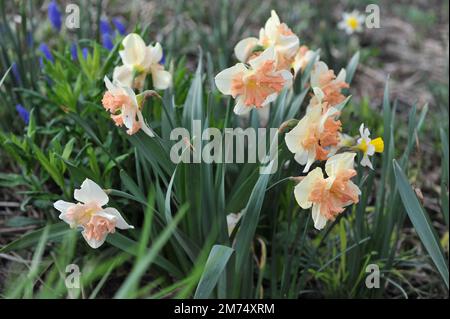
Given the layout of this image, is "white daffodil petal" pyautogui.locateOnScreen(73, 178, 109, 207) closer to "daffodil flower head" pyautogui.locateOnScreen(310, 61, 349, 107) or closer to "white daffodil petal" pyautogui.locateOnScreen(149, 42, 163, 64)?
"white daffodil petal" pyautogui.locateOnScreen(149, 42, 163, 64)

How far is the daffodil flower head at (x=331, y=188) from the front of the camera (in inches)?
55.2

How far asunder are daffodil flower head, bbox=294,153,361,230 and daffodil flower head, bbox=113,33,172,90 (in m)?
0.56

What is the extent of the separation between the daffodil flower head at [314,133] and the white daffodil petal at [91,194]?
0.44 metres

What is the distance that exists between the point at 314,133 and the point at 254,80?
188 mm

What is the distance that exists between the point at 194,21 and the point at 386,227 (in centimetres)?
209

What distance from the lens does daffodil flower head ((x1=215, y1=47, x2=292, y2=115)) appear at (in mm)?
1482

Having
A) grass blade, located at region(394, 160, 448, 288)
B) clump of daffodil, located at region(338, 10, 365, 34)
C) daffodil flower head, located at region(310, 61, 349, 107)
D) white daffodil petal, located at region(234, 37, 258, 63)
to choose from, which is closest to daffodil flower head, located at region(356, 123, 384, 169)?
grass blade, located at region(394, 160, 448, 288)

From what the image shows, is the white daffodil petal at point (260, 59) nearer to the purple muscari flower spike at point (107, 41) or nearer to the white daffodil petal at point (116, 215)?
the white daffodil petal at point (116, 215)

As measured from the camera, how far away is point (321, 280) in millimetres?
2064

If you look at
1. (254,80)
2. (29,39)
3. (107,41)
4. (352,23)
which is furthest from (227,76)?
(352,23)

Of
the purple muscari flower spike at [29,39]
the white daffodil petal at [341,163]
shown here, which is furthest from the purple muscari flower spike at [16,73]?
the white daffodil petal at [341,163]

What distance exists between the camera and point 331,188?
142cm

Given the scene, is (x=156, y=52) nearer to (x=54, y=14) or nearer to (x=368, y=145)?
(x=368, y=145)
